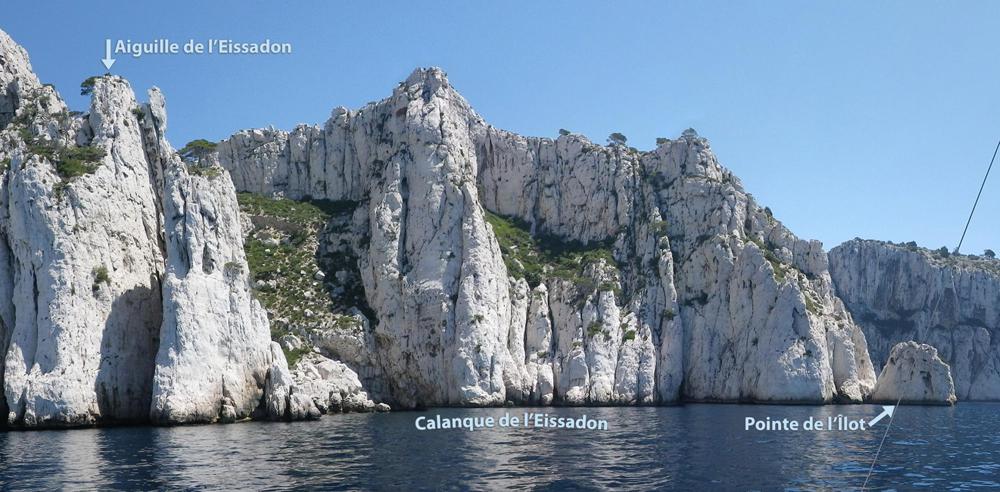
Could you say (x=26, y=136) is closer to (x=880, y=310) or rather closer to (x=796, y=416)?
(x=796, y=416)

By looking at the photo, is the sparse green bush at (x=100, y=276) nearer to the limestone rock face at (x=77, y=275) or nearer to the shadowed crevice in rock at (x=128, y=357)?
the limestone rock face at (x=77, y=275)

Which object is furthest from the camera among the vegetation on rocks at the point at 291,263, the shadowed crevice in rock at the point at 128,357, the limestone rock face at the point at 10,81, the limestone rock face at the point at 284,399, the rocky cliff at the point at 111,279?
the vegetation on rocks at the point at 291,263

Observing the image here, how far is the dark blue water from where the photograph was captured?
3409cm

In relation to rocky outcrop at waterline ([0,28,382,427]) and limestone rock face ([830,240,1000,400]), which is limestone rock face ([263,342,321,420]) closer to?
rocky outcrop at waterline ([0,28,382,427])

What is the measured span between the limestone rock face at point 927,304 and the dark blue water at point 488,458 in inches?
3909

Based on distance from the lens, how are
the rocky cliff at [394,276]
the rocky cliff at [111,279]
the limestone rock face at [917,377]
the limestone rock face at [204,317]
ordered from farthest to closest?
1. the limestone rock face at [917,377]
2. the rocky cliff at [394,276]
3. the limestone rock face at [204,317]
4. the rocky cliff at [111,279]

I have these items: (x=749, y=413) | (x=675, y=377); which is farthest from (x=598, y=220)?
(x=749, y=413)

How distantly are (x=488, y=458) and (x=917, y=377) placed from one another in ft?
289

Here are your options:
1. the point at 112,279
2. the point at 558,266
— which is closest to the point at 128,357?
the point at 112,279

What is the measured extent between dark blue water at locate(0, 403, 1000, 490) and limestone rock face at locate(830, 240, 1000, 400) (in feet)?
326

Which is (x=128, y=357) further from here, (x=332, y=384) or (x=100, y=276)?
(x=332, y=384)

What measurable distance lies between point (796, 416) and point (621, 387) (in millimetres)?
27188

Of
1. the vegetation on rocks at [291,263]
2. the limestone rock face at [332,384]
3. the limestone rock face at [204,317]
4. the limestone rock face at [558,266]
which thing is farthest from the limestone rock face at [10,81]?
the limestone rock face at [558,266]

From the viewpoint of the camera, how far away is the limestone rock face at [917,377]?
104750 millimetres
